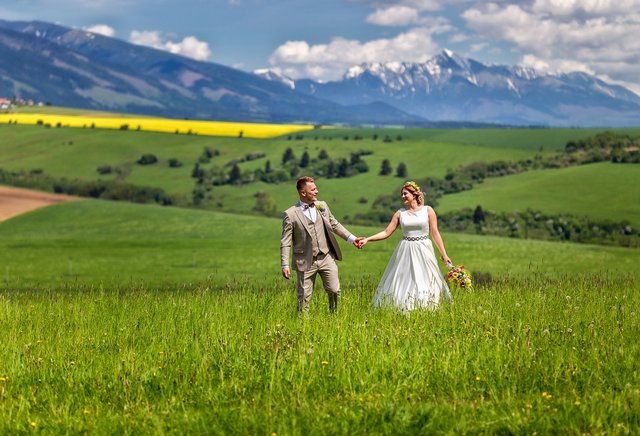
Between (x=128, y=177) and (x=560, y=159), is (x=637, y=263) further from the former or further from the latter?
(x=128, y=177)

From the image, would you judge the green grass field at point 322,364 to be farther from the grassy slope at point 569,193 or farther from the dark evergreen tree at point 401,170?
the dark evergreen tree at point 401,170

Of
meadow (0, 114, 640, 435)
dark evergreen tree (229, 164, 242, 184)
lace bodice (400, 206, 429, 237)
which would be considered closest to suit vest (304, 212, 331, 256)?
meadow (0, 114, 640, 435)

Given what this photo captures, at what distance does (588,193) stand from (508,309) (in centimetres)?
8418

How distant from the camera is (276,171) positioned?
4761 inches

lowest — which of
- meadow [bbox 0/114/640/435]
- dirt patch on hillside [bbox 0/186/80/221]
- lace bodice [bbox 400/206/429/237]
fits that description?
dirt patch on hillside [bbox 0/186/80/221]

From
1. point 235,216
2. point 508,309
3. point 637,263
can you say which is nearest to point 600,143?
point 235,216

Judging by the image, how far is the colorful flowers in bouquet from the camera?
15344mm

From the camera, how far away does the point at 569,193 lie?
94.1m

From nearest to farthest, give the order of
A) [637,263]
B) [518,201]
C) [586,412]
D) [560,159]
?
[586,412] → [637,263] → [518,201] → [560,159]

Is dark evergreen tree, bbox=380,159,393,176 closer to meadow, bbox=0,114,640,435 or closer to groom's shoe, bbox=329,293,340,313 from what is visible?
meadow, bbox=0,114,640,435

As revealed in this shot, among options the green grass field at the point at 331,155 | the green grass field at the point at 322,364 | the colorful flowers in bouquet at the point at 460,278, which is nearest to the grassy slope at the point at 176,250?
the green grass field at the point at 331,155

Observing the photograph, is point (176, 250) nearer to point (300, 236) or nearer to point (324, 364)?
point (300, 236)

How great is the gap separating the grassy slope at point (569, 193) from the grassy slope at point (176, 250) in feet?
72.4

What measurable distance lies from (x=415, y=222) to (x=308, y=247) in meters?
2.15
